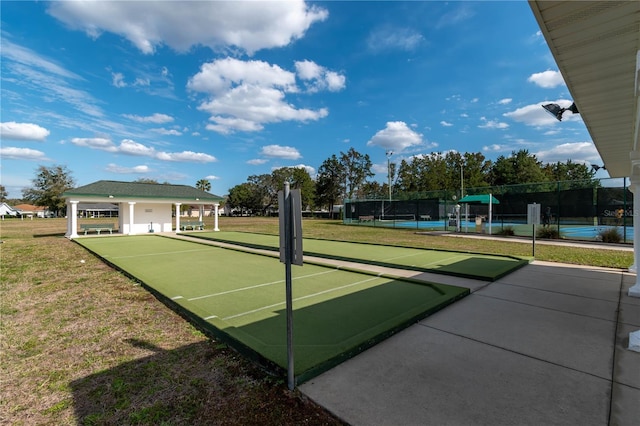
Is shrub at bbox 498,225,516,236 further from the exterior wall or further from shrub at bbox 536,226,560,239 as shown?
the exterior wall

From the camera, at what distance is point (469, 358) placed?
3.09 m

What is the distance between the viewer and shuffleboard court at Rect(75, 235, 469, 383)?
329 centimetres

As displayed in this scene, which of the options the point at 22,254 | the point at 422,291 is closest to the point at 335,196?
the point at 22,254

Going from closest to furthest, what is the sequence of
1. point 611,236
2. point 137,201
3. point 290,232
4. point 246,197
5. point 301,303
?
point 290,232 < point 301,303 < point 611,236 < point 137,201 < point 246,197

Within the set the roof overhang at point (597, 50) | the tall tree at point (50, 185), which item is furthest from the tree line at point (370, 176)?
the roof overhang at point (597, 50)

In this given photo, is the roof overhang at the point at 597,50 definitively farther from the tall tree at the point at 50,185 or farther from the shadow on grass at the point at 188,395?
the tall tree at the point at 50,185

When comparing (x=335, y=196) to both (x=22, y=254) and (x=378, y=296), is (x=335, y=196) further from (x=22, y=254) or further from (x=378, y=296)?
(x=378, y=296)

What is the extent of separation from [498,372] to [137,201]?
21.7 m

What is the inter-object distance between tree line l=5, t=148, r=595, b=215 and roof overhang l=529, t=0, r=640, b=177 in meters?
31.6

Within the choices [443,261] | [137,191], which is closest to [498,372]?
[443,261]

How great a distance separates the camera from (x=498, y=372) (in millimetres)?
2820

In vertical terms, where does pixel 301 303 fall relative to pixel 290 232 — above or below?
below

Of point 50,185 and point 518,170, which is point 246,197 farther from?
point 518,170

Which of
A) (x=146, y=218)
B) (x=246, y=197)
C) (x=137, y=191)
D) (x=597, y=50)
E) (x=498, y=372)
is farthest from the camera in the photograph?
(x=246, y=197)
